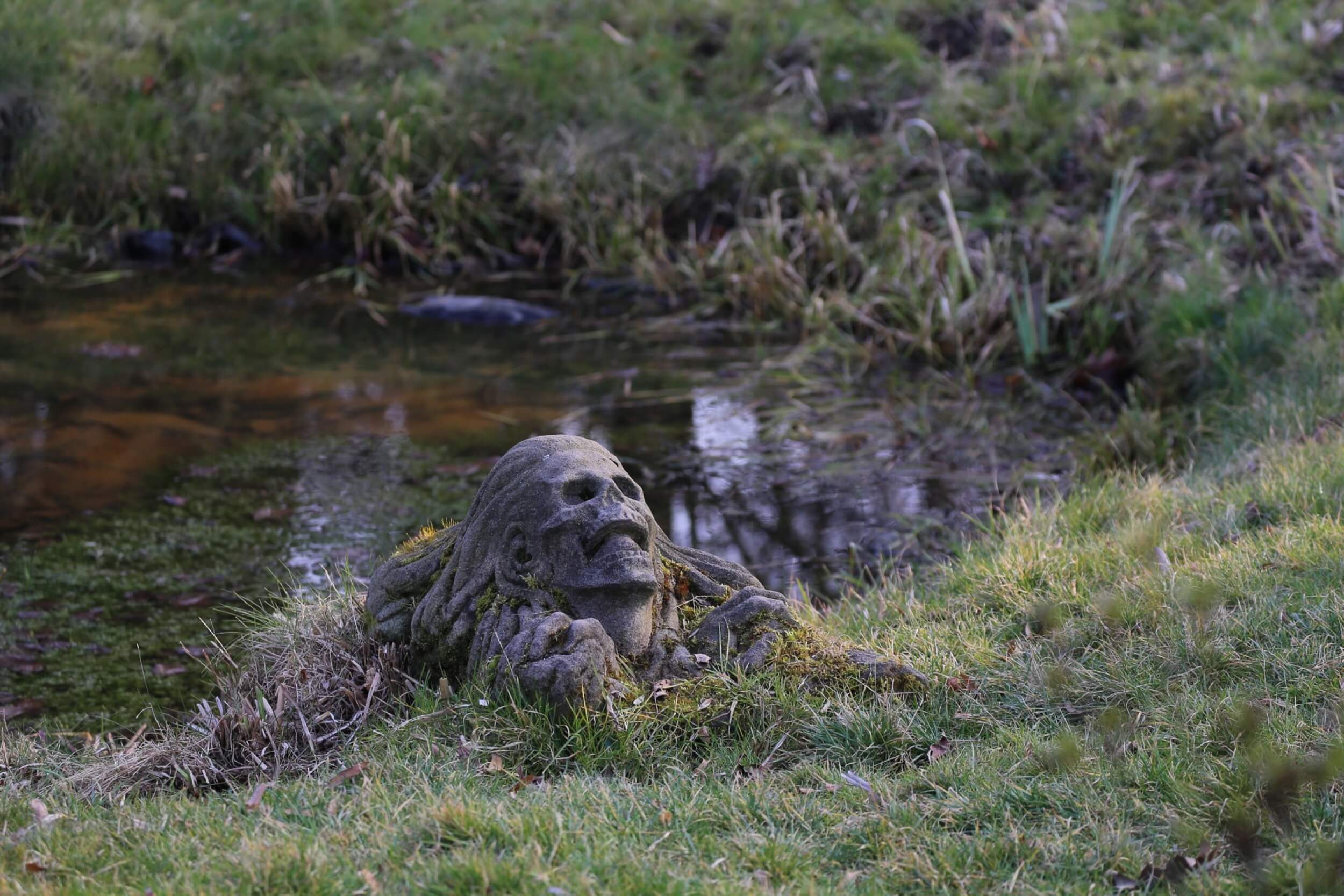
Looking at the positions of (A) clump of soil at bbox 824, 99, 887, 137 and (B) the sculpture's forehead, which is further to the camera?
(A) clump of soil at bbox 824, 99, 887, 137

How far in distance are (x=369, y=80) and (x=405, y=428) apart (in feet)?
24.3

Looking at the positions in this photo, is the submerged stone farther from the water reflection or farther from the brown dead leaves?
the brown dead leaves

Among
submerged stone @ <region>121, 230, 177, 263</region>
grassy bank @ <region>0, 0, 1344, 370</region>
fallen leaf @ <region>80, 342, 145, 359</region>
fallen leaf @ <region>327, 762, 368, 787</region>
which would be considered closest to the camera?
fallen leaf @ <region>327, 762, 368, 787</region>

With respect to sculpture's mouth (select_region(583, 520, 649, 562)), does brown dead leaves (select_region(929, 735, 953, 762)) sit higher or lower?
lower

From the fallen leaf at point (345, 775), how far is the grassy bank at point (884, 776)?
0.04 feet

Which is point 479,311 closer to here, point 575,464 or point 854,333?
point 854,333

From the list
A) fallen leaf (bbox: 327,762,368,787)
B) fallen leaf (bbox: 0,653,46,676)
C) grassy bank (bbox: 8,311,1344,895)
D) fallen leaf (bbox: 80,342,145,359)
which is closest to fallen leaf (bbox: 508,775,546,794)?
grassy bank (bbox: 8,311,1344,895)

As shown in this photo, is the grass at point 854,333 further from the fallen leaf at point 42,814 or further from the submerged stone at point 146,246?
the submerged stone at point 146,246

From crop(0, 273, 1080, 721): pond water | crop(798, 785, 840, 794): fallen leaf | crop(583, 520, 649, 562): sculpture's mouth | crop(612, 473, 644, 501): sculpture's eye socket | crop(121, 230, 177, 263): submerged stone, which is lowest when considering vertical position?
crop(0, 273, 1080, 721): pond water

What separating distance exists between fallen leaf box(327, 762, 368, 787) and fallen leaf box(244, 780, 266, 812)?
0.61ft

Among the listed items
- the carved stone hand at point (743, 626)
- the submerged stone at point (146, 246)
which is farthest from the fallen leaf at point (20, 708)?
the submerged stone at point (146, 246)

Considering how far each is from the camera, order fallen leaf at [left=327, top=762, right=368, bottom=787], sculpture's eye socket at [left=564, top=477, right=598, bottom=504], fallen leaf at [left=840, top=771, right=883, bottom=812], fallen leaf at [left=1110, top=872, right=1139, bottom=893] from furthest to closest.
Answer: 1. sculpture's eye socket at [left=564, top=477, right=598, bottom=504]
2. fallen leaf at [left=327, top=762, right=368, bottom=787]
3. fallen leaf at [left=840, top=771, right=883, bottom=812]
4. fallen leaf at [left=1110, top=872, right=1139, bottom=893]

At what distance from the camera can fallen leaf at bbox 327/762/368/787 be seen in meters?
4.07

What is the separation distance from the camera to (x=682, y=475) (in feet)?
28.9
